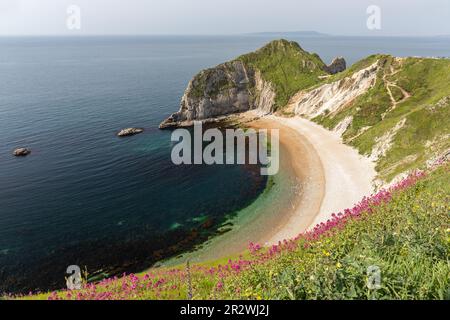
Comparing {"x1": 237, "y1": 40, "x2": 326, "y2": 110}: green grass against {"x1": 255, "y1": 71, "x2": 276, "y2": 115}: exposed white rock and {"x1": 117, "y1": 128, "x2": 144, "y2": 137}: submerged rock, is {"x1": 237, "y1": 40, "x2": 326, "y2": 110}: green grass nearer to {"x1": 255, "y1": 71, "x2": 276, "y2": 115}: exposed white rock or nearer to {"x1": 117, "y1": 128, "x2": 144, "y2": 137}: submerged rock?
{"x1": 255, "y1": 71, "x2": 276, "y2": 115}: exposed white rock

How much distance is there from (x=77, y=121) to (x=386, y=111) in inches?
3516

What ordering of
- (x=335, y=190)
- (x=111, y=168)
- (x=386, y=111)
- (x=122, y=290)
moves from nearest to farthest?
(x=122, y=290)
(x=335, y=190)
(x=111, y=168)
(x=386, y=111)

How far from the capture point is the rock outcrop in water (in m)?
96.2

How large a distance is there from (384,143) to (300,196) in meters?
21.1

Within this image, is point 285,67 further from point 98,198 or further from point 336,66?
point 98,198

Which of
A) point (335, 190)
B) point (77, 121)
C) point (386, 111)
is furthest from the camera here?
point (77, 121)

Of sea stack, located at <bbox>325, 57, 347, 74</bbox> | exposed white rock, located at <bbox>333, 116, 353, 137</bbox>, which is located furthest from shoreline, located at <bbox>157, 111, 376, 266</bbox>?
sea stack, located at <bbox>325, 57, 347, 74</bbox>

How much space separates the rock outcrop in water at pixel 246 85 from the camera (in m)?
96.2

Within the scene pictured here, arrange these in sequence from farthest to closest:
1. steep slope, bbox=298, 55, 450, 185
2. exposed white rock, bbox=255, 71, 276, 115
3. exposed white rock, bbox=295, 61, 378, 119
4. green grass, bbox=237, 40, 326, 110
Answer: green grass, bbox=237, 40, 326, 110, exposed white rock, bbox=255, 71, 276, 115, exposed white rock, bbox=295, 61, 378, 119, steep slope, bbox=298, 55, 450, 185

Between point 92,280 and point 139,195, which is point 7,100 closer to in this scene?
point 139,195

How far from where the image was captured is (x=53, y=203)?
49594 mm

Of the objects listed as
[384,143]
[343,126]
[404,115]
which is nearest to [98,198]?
[384,143]

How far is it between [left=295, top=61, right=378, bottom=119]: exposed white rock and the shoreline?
15414 millimetres
